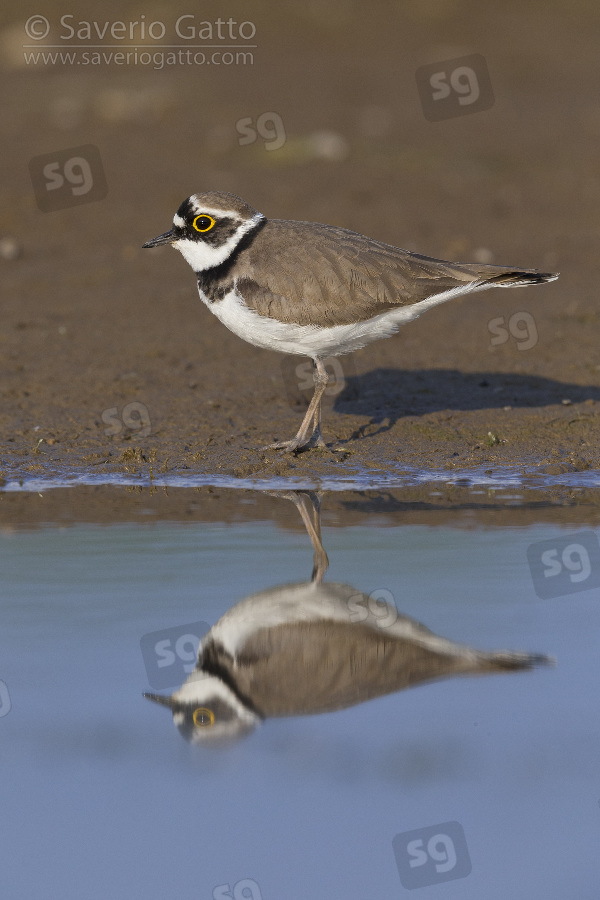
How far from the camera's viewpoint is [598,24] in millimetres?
21797

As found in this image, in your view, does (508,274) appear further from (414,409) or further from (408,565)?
(408,565)

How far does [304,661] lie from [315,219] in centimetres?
1011

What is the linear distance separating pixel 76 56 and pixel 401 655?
17.8 m

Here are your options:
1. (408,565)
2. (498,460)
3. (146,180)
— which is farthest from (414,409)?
(146,180)

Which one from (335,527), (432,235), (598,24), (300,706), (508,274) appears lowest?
(300,706)

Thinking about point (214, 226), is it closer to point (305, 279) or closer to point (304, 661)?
point (305, 279)
